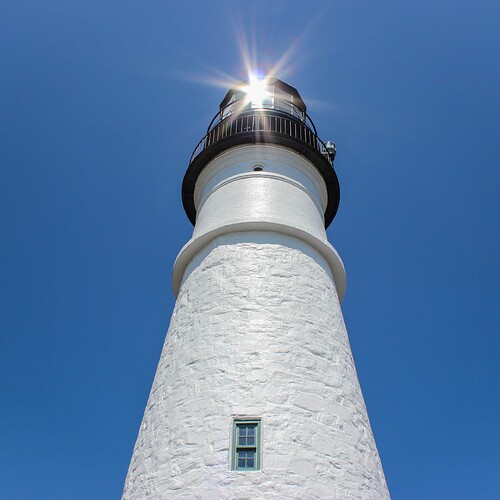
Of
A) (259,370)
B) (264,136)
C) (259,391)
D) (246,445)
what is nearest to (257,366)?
(259,370)

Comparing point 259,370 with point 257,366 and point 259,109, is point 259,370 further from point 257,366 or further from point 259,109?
point 259,109

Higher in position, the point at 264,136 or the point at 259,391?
the point at 264,136

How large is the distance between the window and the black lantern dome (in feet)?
24.3

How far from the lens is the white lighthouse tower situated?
629 cm

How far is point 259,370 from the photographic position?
7172mm

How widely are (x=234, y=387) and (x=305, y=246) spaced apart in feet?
12.0

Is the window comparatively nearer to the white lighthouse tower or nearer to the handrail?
the white lighthouse tower

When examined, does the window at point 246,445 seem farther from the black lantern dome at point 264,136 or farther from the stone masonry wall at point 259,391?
the black lantern dome at point 264,136

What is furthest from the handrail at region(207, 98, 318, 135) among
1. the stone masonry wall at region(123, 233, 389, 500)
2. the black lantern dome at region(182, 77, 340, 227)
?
the stone masonry wall at region(123, 233, 389, 500)

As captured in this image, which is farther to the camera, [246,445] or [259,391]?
[259,391]

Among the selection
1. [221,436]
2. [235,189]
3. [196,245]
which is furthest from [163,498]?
[235,189]

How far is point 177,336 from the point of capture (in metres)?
8.52

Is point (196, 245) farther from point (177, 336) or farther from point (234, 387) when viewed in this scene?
point (234, 387)

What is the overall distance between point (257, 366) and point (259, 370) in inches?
2.9
